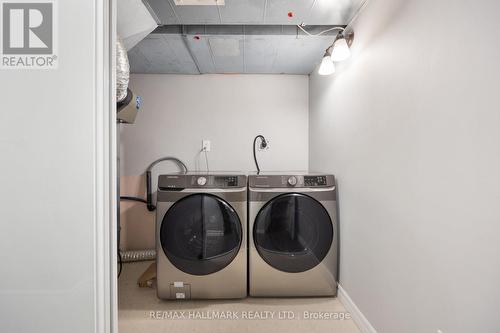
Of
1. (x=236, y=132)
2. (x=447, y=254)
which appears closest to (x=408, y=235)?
(x=447, y=254)

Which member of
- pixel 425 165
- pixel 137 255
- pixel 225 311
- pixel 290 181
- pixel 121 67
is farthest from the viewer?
pixel 137 255

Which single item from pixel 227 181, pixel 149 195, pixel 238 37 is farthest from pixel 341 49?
pixel 149 195

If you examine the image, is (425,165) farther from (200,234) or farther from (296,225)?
(200,234)

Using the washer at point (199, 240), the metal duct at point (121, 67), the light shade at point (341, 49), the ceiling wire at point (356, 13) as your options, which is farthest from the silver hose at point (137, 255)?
the ceiling wire at point (356, 13)

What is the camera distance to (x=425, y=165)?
2.93 ft

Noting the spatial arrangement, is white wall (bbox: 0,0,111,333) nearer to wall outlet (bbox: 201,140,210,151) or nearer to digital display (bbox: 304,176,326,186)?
digital display (bbox: 304,176,326,186)

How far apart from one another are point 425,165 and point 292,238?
3.21 ft

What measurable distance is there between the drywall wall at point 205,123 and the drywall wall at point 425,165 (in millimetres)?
958

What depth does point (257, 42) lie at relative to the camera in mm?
1717

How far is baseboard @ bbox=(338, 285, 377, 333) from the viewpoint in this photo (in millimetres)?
1282

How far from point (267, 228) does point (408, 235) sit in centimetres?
86

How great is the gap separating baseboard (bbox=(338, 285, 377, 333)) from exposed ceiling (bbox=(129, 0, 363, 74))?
1.81 meters

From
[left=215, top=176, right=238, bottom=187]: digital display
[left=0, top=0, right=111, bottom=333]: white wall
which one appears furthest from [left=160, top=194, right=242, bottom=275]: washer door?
[left=0, top=0, right=111, bottom=333]: white wall

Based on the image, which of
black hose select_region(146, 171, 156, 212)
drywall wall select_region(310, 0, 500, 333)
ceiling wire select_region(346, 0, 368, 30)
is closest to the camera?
drywall wall select_region(310, 0, 500, 333)
